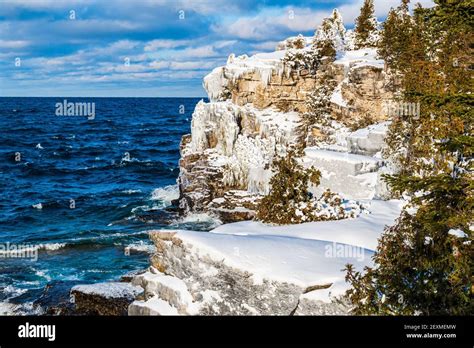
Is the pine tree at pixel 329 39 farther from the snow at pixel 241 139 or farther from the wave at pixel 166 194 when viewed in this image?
the wave at pixel 166 194

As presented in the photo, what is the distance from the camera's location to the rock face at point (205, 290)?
1131 cm

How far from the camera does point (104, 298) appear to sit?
53.5 feet

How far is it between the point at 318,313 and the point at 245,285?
1.98m

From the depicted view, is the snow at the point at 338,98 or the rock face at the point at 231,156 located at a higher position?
the snow at the point at 338,98

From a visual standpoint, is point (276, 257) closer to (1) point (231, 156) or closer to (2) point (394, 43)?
(1) point (231, 156)

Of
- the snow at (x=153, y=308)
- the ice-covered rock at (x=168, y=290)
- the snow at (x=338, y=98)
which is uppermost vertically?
the snow at (x=338, y=98)

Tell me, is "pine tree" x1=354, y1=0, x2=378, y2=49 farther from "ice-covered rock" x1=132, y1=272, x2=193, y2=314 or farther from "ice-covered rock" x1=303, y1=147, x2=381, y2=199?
"ice-covered rock" x1=132, y1=272, x2=193, y2=314

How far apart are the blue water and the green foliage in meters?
10.3

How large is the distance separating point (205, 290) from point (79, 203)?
1259 inches

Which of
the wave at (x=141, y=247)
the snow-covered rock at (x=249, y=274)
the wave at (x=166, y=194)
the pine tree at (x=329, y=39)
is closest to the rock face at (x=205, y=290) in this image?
the snow-covered rock at (x=249, y=274)

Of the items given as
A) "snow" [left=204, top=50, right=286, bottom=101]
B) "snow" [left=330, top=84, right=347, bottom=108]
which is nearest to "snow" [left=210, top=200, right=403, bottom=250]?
"snow" [left=330, top=84, right=347, bottom=108]

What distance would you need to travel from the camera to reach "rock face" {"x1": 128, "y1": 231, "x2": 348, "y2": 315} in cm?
1131

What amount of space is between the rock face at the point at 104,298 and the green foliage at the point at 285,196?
18.5ft

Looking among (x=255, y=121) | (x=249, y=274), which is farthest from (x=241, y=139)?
(x=249, y=274)
